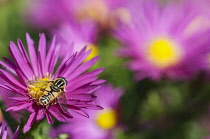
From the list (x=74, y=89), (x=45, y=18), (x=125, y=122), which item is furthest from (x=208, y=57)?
(x=74, y=89)

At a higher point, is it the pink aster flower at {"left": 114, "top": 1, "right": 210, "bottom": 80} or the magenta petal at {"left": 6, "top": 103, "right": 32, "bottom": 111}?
the pink aster flower at {"left": 114, "top": 1, "right": 210, "bottom": 80}

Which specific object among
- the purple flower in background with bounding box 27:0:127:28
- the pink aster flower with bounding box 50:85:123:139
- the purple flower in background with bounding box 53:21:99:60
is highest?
the purple flower in background with bounding box 27:0:127:28

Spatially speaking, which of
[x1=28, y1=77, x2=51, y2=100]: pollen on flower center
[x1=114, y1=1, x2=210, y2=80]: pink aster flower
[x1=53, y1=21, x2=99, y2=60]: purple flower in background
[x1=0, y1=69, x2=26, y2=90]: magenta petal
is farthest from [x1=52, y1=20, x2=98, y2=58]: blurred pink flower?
[x1=0, y1=69, x2=26, y2=90]: magenta petal

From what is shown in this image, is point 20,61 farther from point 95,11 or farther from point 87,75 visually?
point 95,11

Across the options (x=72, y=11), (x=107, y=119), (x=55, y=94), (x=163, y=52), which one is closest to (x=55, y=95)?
(x=55, y=94)

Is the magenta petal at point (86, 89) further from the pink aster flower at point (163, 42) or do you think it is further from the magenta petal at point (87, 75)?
the pink aster flower at point (163, 42)

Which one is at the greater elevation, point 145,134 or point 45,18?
point 45,18

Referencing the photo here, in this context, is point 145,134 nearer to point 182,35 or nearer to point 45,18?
point 182,35

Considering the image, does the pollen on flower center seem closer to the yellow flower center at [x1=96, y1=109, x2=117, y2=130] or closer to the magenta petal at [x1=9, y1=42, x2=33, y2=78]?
the magenta petal at [x1=9, y1=42, x2=33, y2=78]

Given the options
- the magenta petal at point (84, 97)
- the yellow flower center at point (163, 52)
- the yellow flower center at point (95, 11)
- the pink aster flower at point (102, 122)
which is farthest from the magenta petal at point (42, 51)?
the yellow flower center at point (95, 11)
